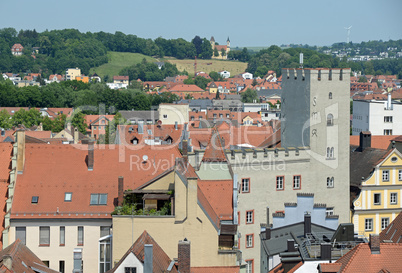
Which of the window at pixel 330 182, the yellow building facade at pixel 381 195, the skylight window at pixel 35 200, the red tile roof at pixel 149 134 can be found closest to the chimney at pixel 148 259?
the skylight window at pixel 35 200

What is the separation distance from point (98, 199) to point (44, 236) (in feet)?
10.8

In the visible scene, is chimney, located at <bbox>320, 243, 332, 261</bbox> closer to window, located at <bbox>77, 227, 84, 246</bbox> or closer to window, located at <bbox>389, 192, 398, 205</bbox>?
window, located at <bbox>77, 227, 84, 246</bbox>

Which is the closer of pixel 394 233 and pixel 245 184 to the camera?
pixel 394 233

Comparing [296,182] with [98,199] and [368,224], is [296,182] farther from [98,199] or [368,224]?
[98,199]

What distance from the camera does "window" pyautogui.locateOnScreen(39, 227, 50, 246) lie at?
4400cm

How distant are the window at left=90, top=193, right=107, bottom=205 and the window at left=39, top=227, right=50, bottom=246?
266 centimetres

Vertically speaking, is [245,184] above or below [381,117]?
below

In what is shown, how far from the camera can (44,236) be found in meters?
44.0

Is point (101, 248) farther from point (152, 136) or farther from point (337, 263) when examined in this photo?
point (152, 136)

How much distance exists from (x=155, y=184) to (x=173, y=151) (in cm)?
562

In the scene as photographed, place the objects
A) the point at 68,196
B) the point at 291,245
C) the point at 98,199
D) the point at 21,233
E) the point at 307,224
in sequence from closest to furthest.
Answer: the point at 291,245, the point at 307,224, the point at 21,233, the point at 98,199, the point at 68,196

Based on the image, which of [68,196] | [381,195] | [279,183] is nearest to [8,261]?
[68,196]

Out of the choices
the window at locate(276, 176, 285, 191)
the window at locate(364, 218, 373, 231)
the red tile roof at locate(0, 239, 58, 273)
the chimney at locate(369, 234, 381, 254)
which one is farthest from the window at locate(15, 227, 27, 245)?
the window at locate(364, 218, 373, 231)

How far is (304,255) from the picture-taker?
31.3 meters
